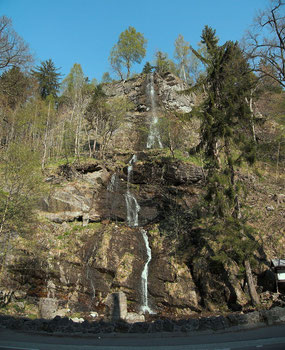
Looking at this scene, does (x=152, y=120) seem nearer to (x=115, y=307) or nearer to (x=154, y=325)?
(x=115, y=307)

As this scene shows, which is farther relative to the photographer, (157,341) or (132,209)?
(132,209)

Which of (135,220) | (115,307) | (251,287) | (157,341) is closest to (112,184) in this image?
(135,220)

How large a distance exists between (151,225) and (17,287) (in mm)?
10478

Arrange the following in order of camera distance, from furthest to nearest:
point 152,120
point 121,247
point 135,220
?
point 152,120 < point 135,220 < point 121,247

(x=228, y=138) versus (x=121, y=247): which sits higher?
(x=228, y=138)

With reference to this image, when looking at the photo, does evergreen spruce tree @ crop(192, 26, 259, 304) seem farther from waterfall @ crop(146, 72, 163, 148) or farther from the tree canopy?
the tree canopy

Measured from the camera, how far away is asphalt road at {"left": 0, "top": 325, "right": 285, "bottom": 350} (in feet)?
23.2

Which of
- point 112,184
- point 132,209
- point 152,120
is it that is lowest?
point 132,209

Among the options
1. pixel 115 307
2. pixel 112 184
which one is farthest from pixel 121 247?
pixel 112 184

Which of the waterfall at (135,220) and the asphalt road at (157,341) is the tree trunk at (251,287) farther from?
the waterfall at (135,220)

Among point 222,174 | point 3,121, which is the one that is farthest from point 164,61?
point 222,174

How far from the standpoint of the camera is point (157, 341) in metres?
7.72

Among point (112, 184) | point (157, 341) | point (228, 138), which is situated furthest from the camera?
point (112, 184)

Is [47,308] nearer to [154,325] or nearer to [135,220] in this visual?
[154,325]
